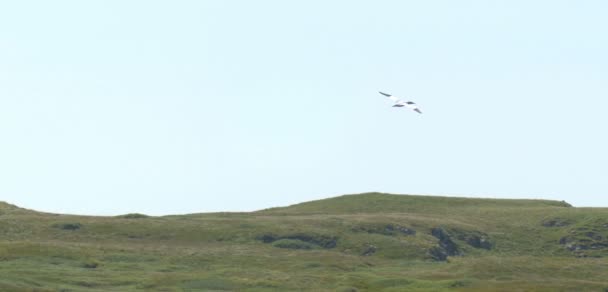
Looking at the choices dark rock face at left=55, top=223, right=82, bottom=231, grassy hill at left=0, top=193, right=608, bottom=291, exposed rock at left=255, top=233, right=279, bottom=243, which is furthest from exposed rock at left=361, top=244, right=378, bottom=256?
dark rock face at left=55, top=223, right=82, bottom=231

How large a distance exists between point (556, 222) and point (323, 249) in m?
41.4

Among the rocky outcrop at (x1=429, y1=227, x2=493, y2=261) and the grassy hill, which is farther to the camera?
the rocky outcrop at (x1=429, y1=227, x2=493, y2=261)

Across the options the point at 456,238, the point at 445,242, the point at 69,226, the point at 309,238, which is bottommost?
the point at 309,238

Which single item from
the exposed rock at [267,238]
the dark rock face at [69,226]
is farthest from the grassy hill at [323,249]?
the exposed rock at [267,238]

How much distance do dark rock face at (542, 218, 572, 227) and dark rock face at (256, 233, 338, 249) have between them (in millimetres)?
36936

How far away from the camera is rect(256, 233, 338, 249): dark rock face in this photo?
5148 inches

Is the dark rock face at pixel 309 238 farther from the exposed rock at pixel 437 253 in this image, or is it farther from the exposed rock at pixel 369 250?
the exposed rock at pixel 437 253

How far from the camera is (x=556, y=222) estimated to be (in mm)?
153500

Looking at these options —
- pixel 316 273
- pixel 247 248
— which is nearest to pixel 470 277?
pixel 316 273

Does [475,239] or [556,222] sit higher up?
[556,222]

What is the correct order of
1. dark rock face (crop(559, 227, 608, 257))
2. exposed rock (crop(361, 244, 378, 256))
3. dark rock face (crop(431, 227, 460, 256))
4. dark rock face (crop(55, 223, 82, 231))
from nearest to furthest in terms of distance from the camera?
exposed rock (crop(361, 244, 378, 256)) < dark rock face (crop(55, 223, 82, 231)) < dark rock face (crop(431, 227, 460, 256)) < dark rock face (crop(559, 227, 608, 257))

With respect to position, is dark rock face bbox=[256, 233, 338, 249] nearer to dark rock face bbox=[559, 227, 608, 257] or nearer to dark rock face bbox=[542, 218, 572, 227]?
dark rock face bbox=[559, 227, 608, 257]

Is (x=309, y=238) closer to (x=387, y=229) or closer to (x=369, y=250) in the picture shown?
(x=369, y=250)

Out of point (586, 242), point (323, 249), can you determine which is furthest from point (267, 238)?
point (586, 242)
